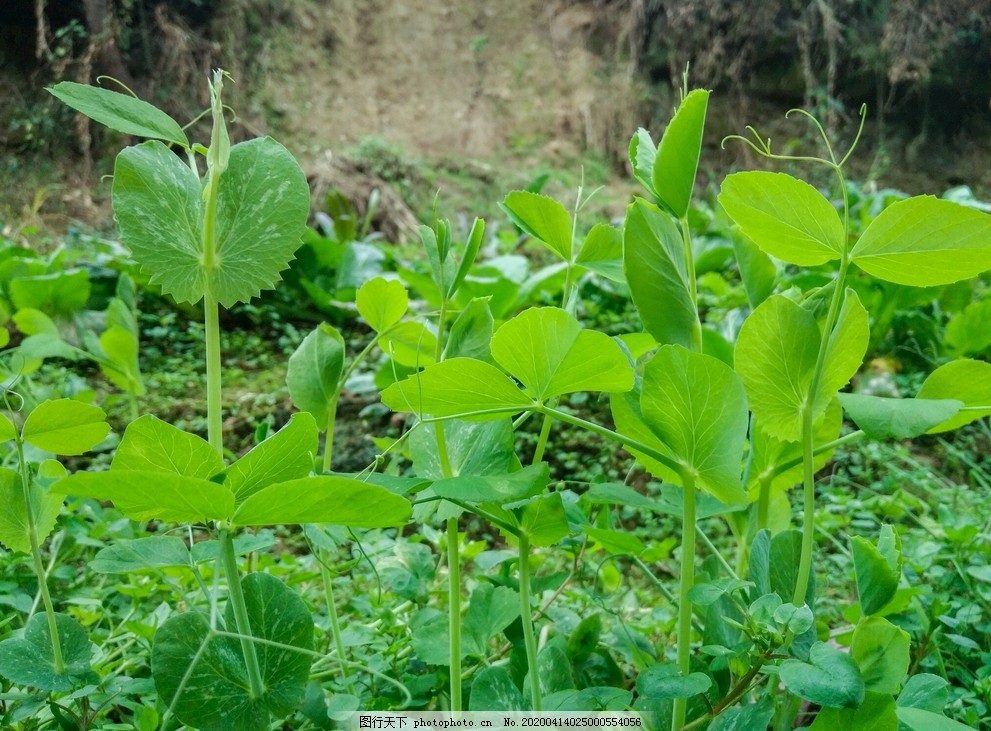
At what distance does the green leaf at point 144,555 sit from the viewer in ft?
1.17

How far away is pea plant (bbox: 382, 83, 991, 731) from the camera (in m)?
0.31

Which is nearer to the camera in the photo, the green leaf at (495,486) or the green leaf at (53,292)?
the green leaf at (495,486)

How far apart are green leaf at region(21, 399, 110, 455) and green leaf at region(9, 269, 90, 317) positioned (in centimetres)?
117

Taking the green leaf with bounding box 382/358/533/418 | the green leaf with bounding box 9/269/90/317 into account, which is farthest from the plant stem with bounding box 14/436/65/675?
the green leaf with bounding box 9/269/90/317

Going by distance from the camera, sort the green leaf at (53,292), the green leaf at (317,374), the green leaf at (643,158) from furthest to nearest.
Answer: the green leaf at (53,292), the green leaf at (317,374), the green leaf at (643,158)

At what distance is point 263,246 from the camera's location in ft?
1.20

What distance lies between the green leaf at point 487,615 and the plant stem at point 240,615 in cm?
14

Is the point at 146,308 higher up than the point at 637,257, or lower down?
lower down

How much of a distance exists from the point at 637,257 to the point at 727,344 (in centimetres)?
47

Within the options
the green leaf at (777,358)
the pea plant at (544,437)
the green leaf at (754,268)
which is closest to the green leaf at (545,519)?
the pea plant at (544,437)

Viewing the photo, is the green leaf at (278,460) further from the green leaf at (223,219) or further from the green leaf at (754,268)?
the green leaf at (754,268)

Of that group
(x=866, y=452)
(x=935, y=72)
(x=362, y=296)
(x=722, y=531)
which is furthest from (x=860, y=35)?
(x=362, y=296)

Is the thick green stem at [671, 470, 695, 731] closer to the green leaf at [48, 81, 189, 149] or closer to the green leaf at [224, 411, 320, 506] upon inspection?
the green leaf at [224, 411, 320, 506]

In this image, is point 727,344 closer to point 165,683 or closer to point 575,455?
point 575,455
